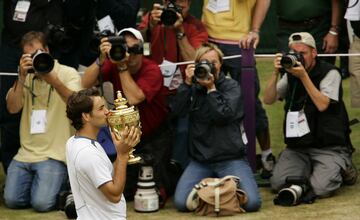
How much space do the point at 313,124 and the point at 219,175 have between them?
0.82 metres

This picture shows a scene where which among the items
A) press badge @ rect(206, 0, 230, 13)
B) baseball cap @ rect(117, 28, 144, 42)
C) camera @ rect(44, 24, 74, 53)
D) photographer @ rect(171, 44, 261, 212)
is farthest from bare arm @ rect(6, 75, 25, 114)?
press badge @ rect(206, 0, 230, 13)

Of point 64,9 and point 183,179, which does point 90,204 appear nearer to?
point 183,179

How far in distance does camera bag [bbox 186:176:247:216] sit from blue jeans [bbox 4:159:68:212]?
107cm

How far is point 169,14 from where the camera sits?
760 cm

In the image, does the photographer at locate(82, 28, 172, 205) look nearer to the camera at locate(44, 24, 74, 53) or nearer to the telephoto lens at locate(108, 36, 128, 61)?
the telephoto lens at locate(108, 36, 128, 61)

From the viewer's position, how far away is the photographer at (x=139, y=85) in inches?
289

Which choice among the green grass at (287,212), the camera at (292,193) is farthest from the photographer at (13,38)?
the camera at (292,193)

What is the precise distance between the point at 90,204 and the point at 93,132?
1.32 ft

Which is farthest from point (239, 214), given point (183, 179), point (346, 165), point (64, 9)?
point (64, 9)

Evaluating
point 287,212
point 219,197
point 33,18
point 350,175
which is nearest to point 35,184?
point 33,18

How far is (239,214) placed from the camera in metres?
7.14

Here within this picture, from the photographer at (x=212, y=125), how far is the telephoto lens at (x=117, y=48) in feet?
1.63

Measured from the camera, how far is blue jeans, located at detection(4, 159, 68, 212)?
24.4 feet

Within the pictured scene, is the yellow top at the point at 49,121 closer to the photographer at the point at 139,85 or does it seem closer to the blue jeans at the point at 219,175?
the photographer at the point at 139,85
